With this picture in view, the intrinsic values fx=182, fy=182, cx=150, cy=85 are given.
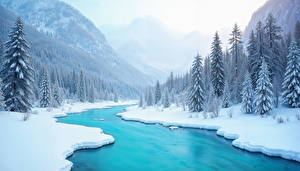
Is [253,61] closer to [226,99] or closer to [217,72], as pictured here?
[217,72]

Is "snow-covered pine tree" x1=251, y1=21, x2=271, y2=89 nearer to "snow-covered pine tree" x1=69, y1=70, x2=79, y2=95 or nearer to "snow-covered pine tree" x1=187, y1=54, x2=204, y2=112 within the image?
"snow-covered pine tree" x1=187, y1=54, x2=204, y2=112

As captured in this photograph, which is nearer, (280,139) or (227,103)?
(280,139)

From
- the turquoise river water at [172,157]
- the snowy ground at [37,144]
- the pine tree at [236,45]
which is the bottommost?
the turquoise river water at [172,157]

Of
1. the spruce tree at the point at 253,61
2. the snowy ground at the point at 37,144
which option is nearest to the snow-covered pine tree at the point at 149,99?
the spruce tree at the point at 253,61

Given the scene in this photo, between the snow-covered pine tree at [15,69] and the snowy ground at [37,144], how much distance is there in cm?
923

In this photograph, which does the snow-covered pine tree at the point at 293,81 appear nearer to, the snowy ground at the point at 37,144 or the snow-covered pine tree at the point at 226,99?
the snow-covered pine tree at the point at 226,99

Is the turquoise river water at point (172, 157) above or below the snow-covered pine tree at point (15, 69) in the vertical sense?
below

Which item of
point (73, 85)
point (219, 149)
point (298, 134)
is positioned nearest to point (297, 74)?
point (298, 134)

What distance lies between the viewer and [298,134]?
18844 millimetres

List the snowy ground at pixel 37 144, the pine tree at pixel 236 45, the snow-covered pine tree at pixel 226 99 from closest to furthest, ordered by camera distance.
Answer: the snowy ground at pixel 37 144
the snow-covered pine tree at pixel 226 99
the pine tree at pixel 236 45

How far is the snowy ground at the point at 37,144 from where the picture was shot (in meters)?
11.8

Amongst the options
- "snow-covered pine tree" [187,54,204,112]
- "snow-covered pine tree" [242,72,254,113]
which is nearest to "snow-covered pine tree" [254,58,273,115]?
"snow-covered pine tree" [242,72,254,113]

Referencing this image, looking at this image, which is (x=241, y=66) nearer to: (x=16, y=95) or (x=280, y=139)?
(x=280, y=139)

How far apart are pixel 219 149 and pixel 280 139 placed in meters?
6.19
